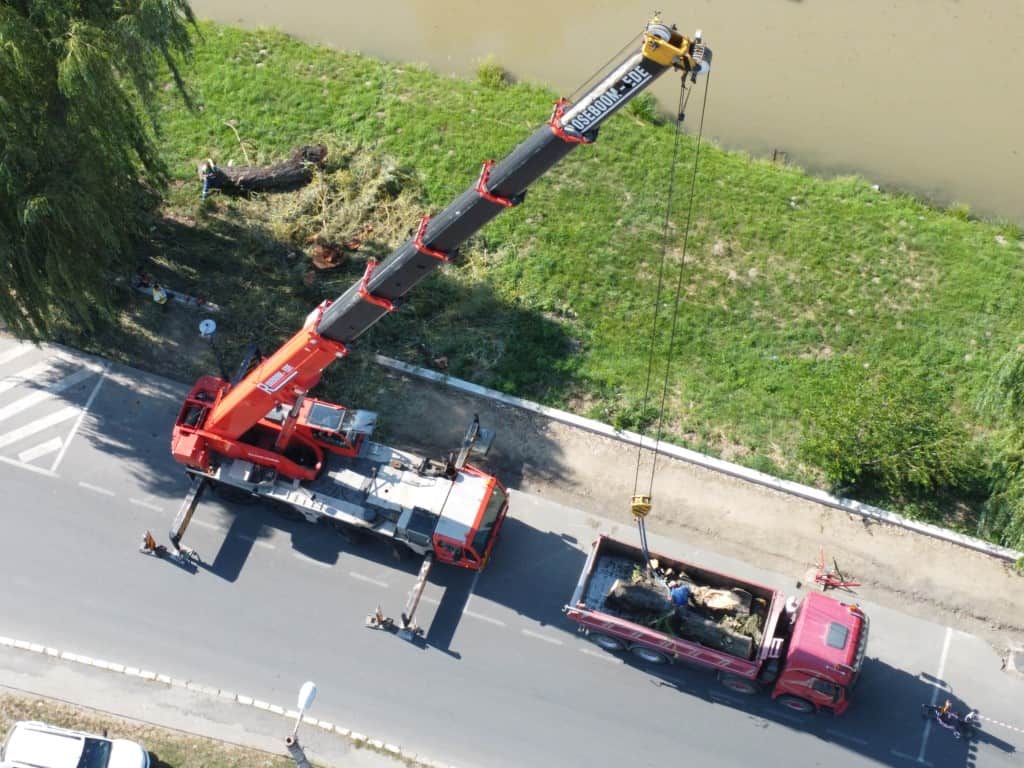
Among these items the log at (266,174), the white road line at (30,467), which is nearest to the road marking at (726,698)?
the white road line at (30,467)

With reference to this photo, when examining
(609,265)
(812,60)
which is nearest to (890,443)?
(609,265)

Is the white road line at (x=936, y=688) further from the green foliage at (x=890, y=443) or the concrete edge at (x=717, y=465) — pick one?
the green foliage at (x=890, y=443)

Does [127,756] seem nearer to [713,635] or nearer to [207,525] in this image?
[207,525]

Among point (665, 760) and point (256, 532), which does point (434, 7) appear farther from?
point (665, 760)

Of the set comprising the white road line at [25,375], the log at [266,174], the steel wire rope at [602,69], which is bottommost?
the white road line at [25,375]

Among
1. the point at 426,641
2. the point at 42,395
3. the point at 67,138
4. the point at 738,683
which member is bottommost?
the point at 426,641


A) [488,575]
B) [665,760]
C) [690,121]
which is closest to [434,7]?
[690,121]
